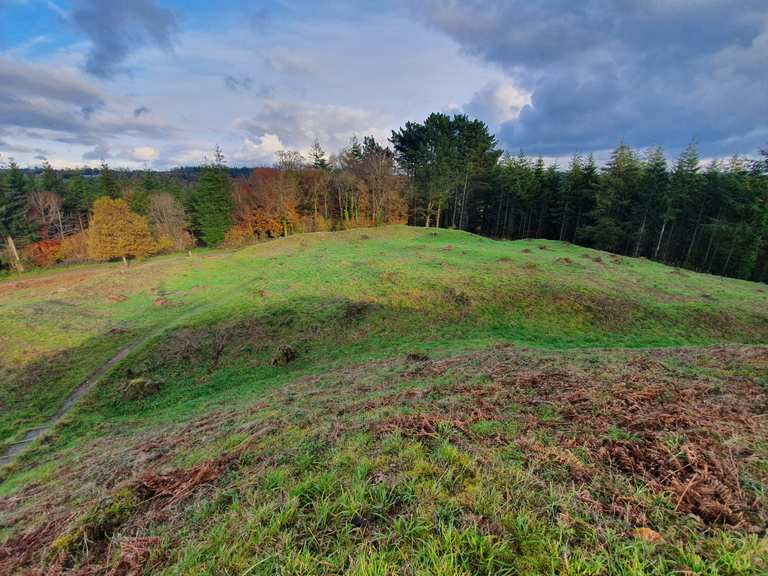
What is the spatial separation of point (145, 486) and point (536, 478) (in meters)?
4.84

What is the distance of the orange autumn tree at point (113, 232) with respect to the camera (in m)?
38.4

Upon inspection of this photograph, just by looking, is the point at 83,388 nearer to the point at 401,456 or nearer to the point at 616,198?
the point at 401,456

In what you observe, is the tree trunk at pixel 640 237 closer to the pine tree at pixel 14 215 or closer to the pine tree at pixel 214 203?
the pine tree at pixel 214 203

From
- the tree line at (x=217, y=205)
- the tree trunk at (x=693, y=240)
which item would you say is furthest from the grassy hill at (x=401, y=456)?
the tree line at (x=217, y=205)

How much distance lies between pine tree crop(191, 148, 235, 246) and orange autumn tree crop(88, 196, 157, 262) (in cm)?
1499

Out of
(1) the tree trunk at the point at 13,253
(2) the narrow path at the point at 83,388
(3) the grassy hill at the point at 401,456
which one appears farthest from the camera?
(1) the tree trunk at the point at 13,253

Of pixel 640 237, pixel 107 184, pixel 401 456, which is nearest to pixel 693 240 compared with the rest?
pixel 640 237

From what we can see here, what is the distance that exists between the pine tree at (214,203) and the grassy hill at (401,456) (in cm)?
4526

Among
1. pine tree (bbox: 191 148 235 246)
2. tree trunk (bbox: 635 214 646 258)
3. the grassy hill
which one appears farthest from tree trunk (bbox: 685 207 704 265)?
pine tree (bbox: 191 148 235 246)

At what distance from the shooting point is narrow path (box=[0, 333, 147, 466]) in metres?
9.11

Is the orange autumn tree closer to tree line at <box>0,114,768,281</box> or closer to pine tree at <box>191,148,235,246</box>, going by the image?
tree line at <box>0,114,768,281</box>

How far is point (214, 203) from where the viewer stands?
56281 millimetres

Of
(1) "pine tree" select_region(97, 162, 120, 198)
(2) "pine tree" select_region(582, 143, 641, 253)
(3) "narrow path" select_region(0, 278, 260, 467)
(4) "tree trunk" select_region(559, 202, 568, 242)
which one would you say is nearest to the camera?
(3) "narrow path" select_region(0, 278, 260, 467)

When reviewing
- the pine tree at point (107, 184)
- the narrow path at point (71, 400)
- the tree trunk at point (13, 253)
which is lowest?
the tree trunk at point (13, 253)
